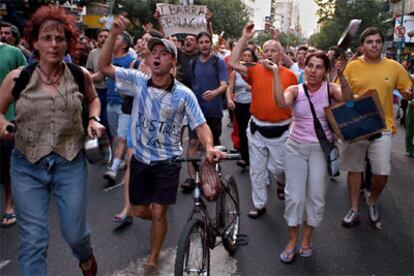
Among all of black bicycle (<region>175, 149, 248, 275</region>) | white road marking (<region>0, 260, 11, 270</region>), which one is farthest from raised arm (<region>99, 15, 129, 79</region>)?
white road marking (<region>0, 260, 11, 270</region>)

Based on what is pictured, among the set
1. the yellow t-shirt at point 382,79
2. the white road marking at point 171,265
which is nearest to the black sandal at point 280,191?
the yellow t-shirt at point 382,79

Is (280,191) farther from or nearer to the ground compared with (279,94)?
nearer to the ground

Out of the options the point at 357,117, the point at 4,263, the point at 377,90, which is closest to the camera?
the point at 4,263

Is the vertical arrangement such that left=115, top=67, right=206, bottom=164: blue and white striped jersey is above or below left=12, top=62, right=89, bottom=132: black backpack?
below

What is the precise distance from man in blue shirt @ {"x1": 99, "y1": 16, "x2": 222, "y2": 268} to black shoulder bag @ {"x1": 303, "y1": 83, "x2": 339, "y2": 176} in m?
1.02

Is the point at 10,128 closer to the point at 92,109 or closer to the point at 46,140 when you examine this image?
the point at 46,140

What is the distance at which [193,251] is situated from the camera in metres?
3.16

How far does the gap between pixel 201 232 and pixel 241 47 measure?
1.97m

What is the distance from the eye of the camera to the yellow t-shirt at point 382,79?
4.81 m

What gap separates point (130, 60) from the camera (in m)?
6.04

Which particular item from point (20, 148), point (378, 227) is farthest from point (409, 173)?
point (20, 148)

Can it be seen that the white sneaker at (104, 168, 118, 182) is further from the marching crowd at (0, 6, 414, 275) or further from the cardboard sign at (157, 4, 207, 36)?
the cardboard sign at (157, 4, 207, 36)

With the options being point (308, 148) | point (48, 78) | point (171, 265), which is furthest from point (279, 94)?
point (48, 78)

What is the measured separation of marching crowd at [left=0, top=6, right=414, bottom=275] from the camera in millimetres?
2936
